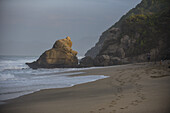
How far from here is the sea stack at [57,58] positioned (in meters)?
33.4

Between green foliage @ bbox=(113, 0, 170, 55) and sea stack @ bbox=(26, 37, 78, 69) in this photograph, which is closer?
green foliage @ bbox=(113, 0, 170, 55)

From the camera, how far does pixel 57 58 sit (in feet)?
113

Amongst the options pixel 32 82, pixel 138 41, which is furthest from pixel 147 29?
pixel 32 82

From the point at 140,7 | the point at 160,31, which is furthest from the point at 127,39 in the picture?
the point at 140,7

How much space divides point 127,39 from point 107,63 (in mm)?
6245

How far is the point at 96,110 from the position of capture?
5.25m

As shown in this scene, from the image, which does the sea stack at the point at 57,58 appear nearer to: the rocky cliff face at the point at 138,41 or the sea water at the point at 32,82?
the rocky cliff face at the point at 138,41

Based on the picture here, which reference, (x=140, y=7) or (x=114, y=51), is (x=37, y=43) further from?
(x=114, y=51)

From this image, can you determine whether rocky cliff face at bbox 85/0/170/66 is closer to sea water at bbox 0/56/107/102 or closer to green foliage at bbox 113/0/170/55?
green foliage at bbox 113/0/170/55

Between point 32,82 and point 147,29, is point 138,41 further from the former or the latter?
point 32,82

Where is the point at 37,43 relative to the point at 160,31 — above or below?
above

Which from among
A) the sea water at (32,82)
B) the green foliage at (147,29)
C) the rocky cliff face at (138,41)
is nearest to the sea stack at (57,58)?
the rocky cliff face at (138,41)

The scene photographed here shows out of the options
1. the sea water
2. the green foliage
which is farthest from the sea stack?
the sea water

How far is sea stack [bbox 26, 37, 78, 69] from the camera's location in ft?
110
